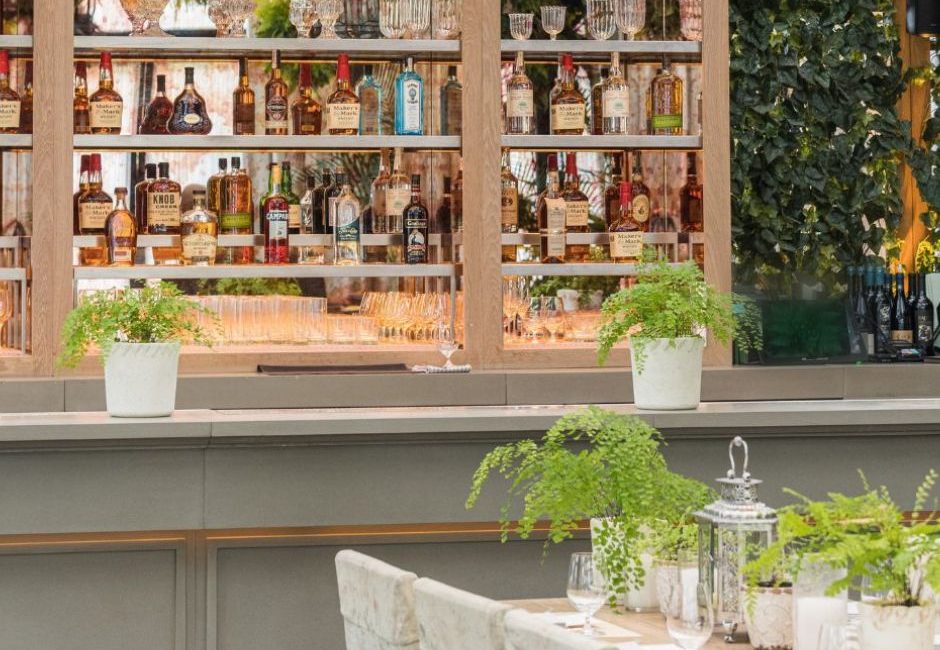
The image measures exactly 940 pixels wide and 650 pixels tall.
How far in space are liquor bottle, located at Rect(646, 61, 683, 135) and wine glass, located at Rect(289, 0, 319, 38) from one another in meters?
1.24

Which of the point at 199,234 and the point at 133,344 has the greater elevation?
the point at 199,234

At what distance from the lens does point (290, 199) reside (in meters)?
5.00

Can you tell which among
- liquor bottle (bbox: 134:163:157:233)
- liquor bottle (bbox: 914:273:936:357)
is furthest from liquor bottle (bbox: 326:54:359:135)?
liquor bottle (bbox: 914:273:936:357)

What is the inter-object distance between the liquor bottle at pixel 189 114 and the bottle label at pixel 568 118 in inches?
47.7

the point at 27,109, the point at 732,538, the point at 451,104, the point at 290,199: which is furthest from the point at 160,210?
the point at 732,538

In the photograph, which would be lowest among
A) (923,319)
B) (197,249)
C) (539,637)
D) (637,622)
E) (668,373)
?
(637,622)

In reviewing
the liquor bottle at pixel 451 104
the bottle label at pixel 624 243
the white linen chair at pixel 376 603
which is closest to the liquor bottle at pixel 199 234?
the liquor bottle at pixel 451 104

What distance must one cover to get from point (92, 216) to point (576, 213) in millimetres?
1679

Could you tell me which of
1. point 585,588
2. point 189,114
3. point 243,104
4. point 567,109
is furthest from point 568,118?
point 585,588

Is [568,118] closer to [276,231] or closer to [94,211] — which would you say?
[276,231]

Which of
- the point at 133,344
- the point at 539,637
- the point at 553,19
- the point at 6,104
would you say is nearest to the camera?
the point at 539,637

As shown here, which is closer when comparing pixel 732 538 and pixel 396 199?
pixel 732 538

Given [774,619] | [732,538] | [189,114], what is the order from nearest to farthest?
[774,619] < [732,538] < [189,114]

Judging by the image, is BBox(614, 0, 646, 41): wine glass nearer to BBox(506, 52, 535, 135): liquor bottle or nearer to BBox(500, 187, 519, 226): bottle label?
BBox(506, 52, 535, 135): liquor bottle
